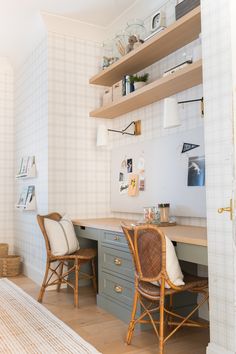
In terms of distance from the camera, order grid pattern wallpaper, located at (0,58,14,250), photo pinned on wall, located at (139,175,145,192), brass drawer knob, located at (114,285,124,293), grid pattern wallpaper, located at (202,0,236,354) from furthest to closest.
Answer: grid pattern wallpaper, located at (0,58,14,250)
photo pinned on wall, located at (139,175,145,192)
brass drawer knob, located at (114,285,124,293)
grid pattern wallpaper, located at (202,0,236,354)

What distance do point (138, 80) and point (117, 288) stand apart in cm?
201

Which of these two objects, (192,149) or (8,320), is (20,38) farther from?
(8,320)

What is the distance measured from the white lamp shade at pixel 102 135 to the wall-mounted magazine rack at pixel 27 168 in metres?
0.89

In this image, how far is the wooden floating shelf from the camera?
282 cm

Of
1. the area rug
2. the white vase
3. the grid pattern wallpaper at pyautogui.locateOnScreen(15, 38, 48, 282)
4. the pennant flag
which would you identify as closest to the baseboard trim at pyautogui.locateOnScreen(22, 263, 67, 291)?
the grid pattern wallpaper at pyautogui.locateOnScreen(15, 38, 48, 282)

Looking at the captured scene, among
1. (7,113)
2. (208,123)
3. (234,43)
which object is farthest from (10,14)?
(234,43)

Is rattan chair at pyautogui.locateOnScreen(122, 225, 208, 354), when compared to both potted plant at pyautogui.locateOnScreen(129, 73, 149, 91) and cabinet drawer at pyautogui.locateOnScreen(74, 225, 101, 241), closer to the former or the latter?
cabinet drawer at pyautogui.locateOnScreen(74, 225, 101, 241)

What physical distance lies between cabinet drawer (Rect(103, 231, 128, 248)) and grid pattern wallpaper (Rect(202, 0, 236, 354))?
37.1 inches

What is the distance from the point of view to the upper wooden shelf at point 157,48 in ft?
9.33

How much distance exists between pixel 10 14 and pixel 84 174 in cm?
195

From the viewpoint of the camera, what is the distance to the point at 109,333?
273cm

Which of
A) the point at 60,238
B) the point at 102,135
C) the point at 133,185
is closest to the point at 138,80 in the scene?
the point at 102,135

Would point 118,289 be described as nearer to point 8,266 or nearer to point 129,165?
point 129,165

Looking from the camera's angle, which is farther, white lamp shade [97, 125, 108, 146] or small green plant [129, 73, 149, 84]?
white lamp shade [97, 125, 108, 146]
